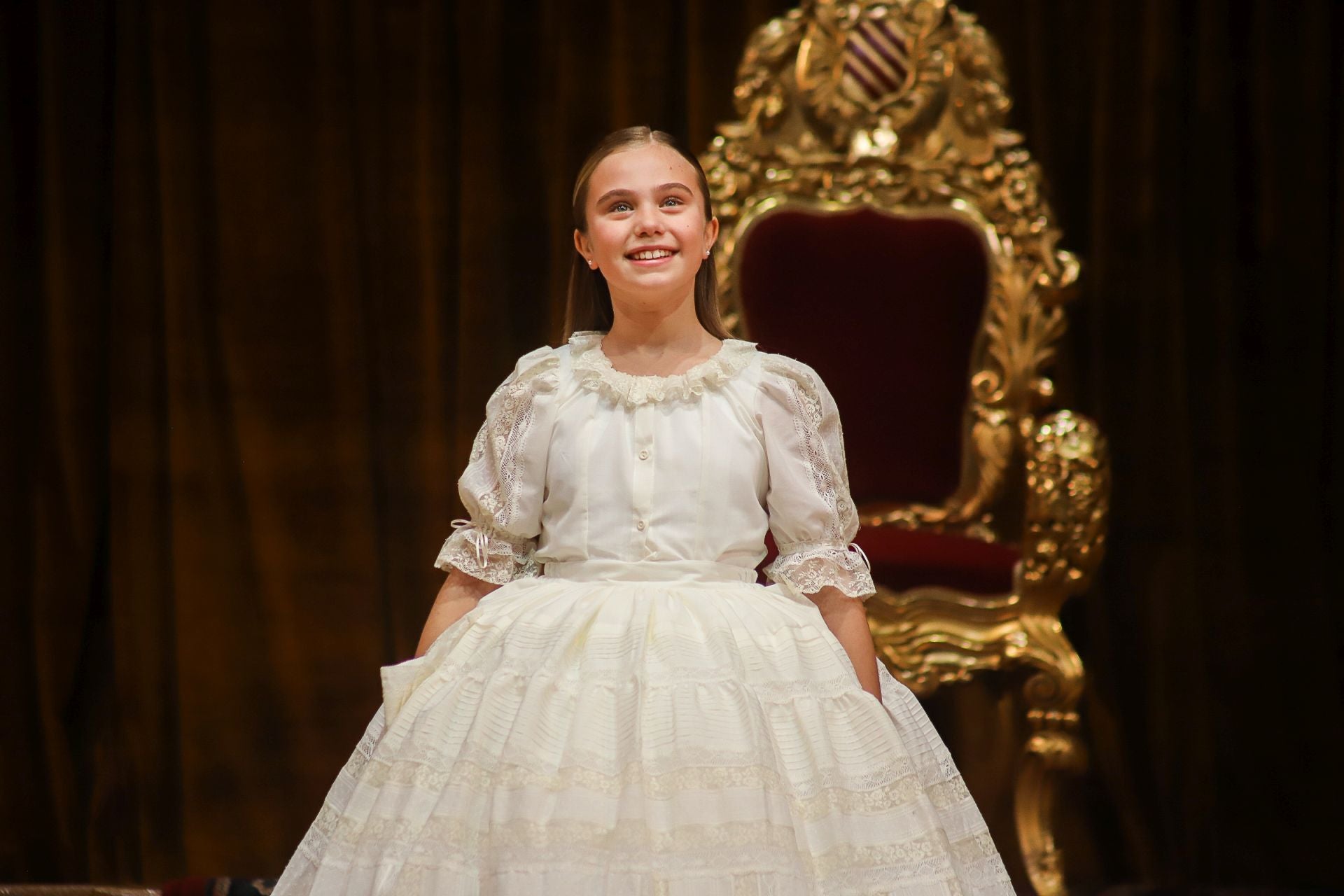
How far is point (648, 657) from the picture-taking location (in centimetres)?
143

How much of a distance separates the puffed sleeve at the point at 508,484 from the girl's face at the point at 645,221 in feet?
0.50

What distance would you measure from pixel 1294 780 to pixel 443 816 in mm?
2336

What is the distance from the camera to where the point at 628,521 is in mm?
1604

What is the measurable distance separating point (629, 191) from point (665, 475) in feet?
1.06

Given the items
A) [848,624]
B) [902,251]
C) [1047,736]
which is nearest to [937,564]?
[1047,736]

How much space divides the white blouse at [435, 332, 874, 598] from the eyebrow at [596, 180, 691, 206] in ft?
0.61

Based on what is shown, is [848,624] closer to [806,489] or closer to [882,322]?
[806,489]

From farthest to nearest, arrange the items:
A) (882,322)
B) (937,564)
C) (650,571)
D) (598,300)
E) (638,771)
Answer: (882,322) → (937,564) → (598,300) → (650,571) → (638,771)

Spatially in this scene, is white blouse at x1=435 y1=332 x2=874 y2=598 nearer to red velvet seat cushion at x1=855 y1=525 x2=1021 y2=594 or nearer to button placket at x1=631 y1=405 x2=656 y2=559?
button placket at x1=631 y1=405 x2=656 y2=559

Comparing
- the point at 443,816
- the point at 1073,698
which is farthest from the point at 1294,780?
the point at 443,816

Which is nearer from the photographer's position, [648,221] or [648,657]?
[648,657]

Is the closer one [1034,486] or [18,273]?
[1034,486]

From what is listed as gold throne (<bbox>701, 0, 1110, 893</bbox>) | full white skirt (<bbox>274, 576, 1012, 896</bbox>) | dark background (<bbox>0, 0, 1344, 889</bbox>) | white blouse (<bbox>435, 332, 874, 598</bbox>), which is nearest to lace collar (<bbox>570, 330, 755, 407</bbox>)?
white blouse (<bbox>435, 332, 874, 598</bbox>)

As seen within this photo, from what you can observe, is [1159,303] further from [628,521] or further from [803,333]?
[628,521]
